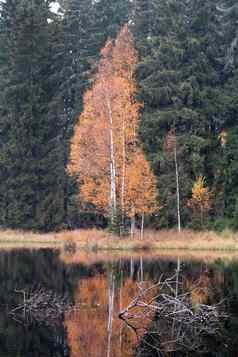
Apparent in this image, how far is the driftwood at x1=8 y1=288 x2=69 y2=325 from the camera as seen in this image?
593 inches

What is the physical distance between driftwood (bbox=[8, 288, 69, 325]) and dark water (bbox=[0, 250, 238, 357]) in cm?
16

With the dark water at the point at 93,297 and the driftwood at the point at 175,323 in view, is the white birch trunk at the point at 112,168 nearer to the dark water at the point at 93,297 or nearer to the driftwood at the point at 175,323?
the dark water at the point at 93,297

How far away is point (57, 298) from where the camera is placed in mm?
17062

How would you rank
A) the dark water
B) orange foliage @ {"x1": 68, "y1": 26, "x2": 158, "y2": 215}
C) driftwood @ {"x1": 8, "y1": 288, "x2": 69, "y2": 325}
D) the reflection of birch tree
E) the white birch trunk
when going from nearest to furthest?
the dark water < the reflection of birch tree < driftwood @ {"x1": 8, "y1": 288, "x2": 69, "y2": 325} < the white birch trunk < orange foliage @ {"x1": 68, "y1": 26, "x2": 158, "y2": 215}

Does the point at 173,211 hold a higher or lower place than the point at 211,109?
lower

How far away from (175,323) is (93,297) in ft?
13.0

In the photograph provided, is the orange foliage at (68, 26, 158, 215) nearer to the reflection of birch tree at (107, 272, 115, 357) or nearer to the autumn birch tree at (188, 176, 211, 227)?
the autumn birch tree at (188, 176, 211, 227)

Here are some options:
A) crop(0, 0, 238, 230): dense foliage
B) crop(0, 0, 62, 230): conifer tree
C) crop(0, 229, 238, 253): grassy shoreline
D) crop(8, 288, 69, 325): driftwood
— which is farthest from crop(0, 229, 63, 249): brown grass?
crop(8, 288, 69, 325): driftwood

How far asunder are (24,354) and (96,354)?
1.36m

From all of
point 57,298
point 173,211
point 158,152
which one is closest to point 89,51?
point 158,152

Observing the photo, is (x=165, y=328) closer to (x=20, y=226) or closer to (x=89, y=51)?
(x=20, y=226)

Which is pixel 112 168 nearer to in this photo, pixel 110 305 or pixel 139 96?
pixel 139 96

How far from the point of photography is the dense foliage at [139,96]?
4200cm

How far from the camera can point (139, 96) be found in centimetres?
4519
